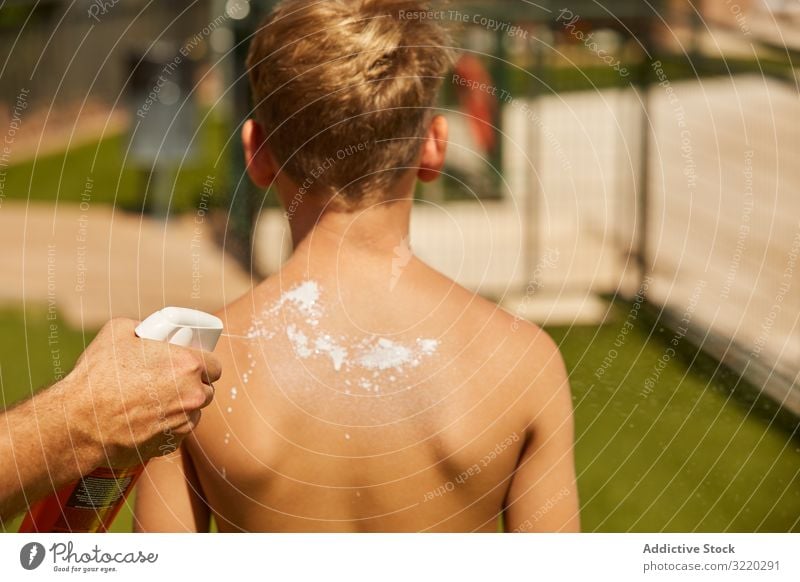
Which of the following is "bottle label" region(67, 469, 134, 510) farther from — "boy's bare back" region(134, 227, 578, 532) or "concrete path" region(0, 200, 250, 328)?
"concrete path" region(0, 200, 250, 328)

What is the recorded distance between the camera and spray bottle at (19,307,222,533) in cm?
158

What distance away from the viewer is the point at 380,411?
73.6 inches

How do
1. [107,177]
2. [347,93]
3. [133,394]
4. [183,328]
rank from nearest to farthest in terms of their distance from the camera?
[183,328] < [133,394] < [347,93] < [107,177]

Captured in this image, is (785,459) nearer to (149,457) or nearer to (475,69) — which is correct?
(149,457)

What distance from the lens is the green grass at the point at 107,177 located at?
9.58m

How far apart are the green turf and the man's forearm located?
156 cm

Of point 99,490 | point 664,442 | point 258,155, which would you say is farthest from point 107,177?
point 99,490

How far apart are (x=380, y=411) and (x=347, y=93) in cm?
52

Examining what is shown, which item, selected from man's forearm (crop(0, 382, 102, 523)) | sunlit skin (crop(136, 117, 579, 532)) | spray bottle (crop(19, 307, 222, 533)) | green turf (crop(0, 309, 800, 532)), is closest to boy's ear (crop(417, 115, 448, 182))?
sunlit skin (crop(136, 117, 579, 532))

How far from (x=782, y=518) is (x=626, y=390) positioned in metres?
1.19

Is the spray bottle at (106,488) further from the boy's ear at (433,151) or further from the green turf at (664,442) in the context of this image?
the green turf at (664,442)

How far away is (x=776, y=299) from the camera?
16.4ft

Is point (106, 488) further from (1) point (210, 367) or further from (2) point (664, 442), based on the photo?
(2) point (664, 442)

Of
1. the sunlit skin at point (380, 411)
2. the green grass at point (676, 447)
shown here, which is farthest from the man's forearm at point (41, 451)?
the green grass at point (676, 447)
